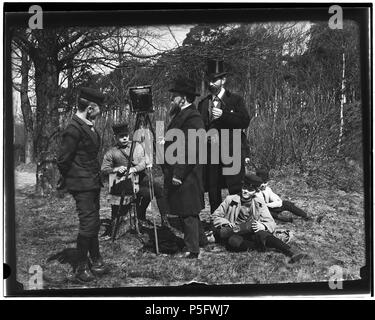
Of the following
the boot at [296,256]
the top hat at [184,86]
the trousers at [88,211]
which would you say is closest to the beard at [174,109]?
the top hat at [184,86]

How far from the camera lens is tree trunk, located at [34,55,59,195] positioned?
684cm

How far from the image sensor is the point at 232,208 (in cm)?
697

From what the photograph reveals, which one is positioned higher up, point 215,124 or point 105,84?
point 105,84

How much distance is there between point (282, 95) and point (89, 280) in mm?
3123

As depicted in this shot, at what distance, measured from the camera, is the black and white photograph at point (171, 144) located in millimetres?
6797

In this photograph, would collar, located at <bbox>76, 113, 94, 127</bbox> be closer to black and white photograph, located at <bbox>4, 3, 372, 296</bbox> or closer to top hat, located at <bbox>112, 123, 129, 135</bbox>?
A: black and white photograph, located at <bbox>4, 3, 372, 296</bbox>

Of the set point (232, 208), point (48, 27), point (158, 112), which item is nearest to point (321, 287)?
point (232, 208)

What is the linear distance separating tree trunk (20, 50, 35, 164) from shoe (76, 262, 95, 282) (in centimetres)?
134

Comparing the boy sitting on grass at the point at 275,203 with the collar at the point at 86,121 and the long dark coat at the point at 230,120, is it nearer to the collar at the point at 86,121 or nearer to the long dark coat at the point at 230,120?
the long dark coat at the point at 230,120

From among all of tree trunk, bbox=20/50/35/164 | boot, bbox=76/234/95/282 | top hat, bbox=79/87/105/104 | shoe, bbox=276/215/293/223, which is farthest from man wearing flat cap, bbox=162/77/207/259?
tree trunk, bbox=20/50/35/164

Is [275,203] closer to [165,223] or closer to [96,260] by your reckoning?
[165,223]

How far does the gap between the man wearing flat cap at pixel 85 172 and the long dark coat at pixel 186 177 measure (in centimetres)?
83
